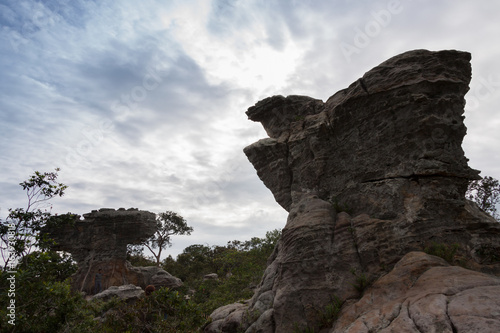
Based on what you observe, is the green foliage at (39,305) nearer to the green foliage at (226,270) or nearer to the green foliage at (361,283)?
the green foliage at (226,270)

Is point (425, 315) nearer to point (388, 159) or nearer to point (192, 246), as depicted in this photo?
point (388, 159)

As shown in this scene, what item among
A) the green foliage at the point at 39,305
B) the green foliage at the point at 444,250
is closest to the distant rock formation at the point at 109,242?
the green foliage at the point at 39,305

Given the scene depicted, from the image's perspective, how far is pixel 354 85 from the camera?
14.0 m

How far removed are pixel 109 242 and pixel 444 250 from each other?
35.6 metres

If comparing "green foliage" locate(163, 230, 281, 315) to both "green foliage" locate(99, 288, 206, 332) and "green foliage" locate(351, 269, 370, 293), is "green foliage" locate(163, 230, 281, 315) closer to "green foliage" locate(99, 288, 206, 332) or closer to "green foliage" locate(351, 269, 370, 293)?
"green foliage" locate(99, 288, 206, 332)

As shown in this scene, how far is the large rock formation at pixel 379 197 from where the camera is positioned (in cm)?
1055

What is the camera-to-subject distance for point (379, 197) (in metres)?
12.3

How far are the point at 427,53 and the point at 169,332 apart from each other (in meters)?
15.2

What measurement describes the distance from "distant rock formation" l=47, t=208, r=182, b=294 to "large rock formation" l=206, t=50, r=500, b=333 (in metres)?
23.7

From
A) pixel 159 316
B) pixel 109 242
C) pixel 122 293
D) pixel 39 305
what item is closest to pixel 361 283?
pixel 159 316

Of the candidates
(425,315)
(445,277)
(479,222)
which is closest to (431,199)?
(479,222)

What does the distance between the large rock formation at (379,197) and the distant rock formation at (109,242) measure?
23737mm

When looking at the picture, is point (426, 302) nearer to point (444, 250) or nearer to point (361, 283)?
point (361, 283)

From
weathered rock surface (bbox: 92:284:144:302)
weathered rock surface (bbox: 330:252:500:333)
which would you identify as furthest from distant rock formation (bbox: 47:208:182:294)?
weathered rock surface (bbox: 330:252:500:333)
